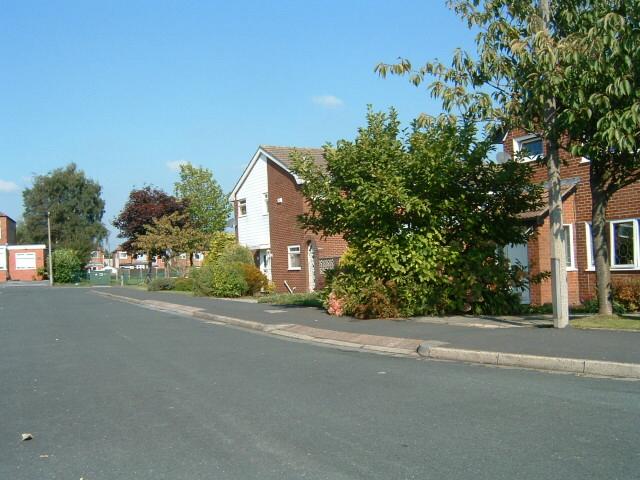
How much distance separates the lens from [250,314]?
19.4 metres

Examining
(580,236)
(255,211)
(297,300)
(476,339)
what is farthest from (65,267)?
(476,339)

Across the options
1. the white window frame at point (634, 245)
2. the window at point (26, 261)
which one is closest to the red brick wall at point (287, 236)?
the white window frame at point (634, 245)

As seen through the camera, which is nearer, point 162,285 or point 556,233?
point 556,233

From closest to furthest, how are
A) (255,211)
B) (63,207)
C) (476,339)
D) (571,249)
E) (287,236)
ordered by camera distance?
1. (476,339)
2. (571,249)
3. (287,236)
4. (255,211)
5. (63,207)

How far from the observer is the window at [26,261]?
78875mm

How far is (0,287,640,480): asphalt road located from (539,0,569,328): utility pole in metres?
3.30

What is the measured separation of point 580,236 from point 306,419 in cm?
1392

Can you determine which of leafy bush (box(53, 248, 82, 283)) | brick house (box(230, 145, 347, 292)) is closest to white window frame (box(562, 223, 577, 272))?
brick house (box(230, 145, 347, 292))

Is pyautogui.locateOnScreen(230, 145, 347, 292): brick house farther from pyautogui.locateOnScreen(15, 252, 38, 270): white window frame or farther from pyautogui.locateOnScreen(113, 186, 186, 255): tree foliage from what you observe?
pyautogui.locateOnScreen(15, 252, 38, 270): white window frame

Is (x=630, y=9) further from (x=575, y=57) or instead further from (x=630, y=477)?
(x=630, y=477)

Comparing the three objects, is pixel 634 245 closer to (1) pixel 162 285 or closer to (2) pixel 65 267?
(1) pixel 162 285

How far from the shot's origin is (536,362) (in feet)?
32.0

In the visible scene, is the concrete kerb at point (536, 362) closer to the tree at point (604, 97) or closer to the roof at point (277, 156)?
the tree at point (604, 97)

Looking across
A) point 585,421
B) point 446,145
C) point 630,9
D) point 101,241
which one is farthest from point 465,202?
point 101,241
